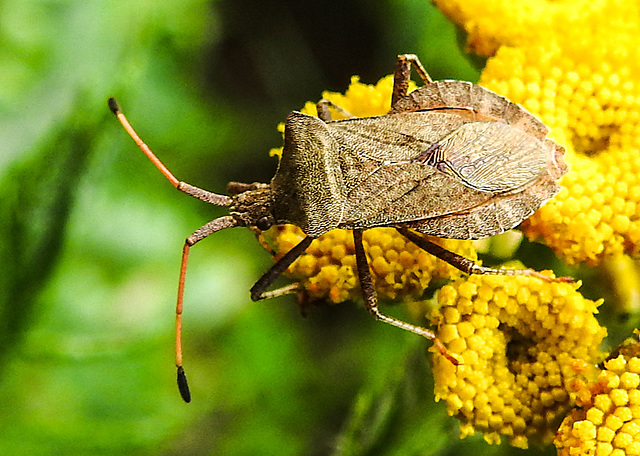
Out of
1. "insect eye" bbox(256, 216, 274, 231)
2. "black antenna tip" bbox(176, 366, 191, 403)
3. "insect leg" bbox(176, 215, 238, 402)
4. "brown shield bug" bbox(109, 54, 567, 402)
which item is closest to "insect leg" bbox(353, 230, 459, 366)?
"brown shield bug" bbox(109, 54, 567, 402)

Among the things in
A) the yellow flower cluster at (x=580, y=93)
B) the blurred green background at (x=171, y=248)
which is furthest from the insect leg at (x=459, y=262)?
the blurred green background at (x=171, y=248)

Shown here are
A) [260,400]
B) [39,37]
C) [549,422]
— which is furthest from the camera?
[260,400]

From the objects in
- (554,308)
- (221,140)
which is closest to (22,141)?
(221,140)

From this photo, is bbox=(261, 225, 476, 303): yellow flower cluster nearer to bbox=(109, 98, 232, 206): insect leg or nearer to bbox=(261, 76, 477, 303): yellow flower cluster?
bbox=(261, 76, 477, 303): yellow flower cluster

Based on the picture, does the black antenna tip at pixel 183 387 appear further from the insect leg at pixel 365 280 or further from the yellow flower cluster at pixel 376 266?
the insect leg at pixel 365 280

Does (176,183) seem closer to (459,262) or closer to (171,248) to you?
(459,262)

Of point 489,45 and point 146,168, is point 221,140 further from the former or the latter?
point 489,45
